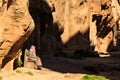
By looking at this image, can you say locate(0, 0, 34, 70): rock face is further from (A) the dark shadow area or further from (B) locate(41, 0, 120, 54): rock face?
(B) locate(41, 0, 120, 54): rock face

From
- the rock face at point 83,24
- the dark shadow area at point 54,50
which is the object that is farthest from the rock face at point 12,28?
the rock face at point 83,24

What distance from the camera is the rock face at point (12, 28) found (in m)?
13.0

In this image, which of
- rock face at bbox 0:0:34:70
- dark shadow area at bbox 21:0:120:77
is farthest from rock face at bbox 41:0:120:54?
rock face at bbox 0:0:34:70

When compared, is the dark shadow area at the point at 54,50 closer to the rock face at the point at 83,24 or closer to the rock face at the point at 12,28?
the rock face at the point at 83,24

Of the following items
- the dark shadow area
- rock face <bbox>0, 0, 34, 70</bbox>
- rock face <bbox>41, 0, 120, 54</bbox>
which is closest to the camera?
rock face <bbox>0, 0, 34, 70</bbox>

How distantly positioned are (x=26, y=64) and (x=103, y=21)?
22.2 meters

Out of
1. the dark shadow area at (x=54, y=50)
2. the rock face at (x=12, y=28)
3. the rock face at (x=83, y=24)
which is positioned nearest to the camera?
the rock face at (x=12, y=28)

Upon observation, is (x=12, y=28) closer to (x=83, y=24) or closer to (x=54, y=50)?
(x=54, y=50)

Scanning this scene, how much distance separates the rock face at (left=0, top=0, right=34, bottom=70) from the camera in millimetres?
12953

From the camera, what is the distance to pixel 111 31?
136 ft

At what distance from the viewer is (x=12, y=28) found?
527 inches

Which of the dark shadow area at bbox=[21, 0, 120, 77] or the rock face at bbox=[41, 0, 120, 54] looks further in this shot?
the rock face at bbox=[41, 0, 120, 54]

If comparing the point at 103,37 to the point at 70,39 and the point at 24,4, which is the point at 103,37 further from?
the point at 24,4

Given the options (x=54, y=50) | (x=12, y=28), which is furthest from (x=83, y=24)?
(x=12, y=28)
